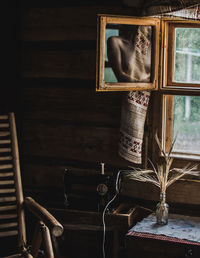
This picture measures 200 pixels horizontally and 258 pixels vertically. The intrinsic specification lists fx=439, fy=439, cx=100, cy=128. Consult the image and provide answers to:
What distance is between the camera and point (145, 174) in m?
3.52

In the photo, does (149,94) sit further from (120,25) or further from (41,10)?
(41,10)

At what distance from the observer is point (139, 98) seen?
3.39 metres

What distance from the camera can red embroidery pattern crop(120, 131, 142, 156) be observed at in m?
3.41

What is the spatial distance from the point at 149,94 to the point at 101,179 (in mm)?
758

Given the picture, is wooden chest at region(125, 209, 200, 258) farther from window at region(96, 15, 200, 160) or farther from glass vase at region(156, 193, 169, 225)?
window at region(96, 15, 200, 160)

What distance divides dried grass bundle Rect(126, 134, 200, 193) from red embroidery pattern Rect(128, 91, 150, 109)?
277mm

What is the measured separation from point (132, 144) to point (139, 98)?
36 cm

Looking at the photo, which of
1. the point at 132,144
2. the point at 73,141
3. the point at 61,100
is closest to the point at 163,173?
the point at 132,144

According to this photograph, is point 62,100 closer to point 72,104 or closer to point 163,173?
point 72,104

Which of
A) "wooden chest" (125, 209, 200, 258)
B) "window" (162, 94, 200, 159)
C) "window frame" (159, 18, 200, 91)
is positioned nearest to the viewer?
"wooden chest" (125, 209, 200, 258)

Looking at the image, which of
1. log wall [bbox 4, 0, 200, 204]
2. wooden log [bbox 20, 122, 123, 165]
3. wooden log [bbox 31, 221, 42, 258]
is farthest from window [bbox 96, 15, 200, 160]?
wooden log [bbox 31, 221, 42, 258]

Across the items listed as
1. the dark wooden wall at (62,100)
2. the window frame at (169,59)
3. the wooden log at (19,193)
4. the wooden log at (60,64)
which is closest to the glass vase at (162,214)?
the dark wooden wall at (62,100)

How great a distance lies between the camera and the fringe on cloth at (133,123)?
3.39 m

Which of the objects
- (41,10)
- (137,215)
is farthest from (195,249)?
(41,10)
